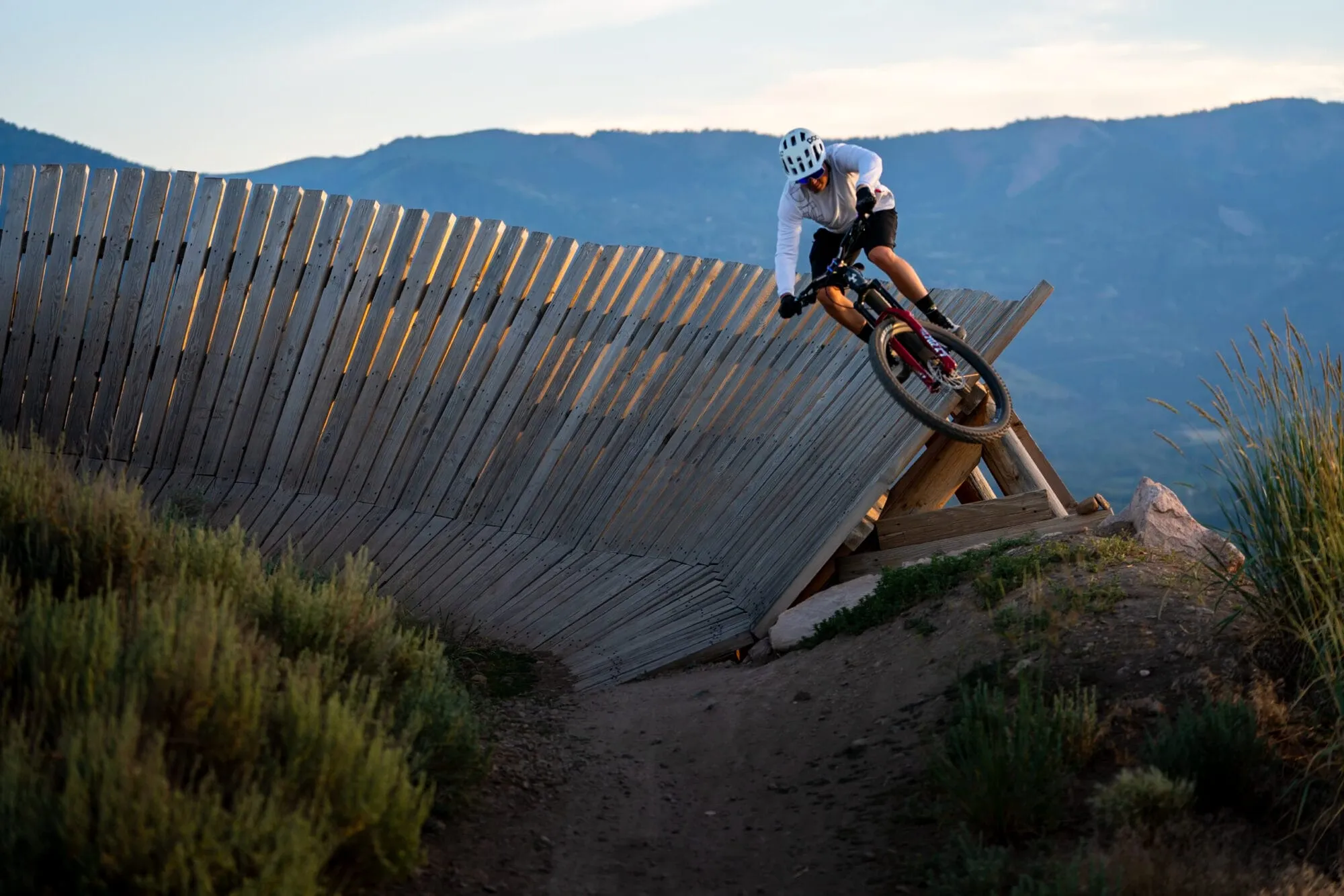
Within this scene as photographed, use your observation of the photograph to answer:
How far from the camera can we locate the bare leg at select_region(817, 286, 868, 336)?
7.91 metres

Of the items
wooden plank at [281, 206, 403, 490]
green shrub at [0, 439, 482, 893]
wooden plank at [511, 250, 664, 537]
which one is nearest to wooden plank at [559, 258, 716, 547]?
wooden plank at [511, 250, 664, 537]

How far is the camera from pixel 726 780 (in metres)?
5.33

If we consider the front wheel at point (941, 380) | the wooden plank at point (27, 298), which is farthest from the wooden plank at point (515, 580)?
the wooden plank at point (27, 298)

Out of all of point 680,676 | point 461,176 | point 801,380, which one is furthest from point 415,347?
point 461,176

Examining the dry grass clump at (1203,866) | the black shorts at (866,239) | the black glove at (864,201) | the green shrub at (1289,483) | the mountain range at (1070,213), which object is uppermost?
the mountain range at (1070,213)

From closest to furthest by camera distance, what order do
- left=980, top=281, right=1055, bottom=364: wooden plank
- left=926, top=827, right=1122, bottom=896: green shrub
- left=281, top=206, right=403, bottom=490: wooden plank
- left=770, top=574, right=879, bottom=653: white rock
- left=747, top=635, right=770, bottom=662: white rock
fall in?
left=926, top=827, right=1122, bottom=896: green shrub < left=770, top=574, right=879, bottom=653: white rock < left=747, top=635, right=770, bottom=662: white rock < left=980, top=281, right=1055, bottom=364: wooden plank < left=281, top=206, right=403, bottom=490: wooden plank

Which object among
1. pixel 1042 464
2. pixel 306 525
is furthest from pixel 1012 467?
pixel 306 525

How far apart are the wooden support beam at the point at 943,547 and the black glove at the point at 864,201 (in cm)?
214

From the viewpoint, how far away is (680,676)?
292 inches

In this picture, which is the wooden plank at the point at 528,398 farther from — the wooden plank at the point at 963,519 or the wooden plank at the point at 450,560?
the wooden plank at the point at 963,519

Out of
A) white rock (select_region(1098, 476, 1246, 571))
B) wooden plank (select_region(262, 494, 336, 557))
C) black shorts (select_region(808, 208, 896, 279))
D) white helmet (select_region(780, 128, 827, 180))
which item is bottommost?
wooden plank (select_region(262, 494, 336, 557))

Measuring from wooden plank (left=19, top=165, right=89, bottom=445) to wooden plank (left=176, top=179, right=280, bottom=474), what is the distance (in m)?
1.37

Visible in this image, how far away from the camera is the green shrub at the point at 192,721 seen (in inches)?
120

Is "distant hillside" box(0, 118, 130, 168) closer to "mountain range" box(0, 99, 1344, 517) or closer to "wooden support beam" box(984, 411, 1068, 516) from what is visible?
"wooden support beam" box(984, 411, 1068, 516)
